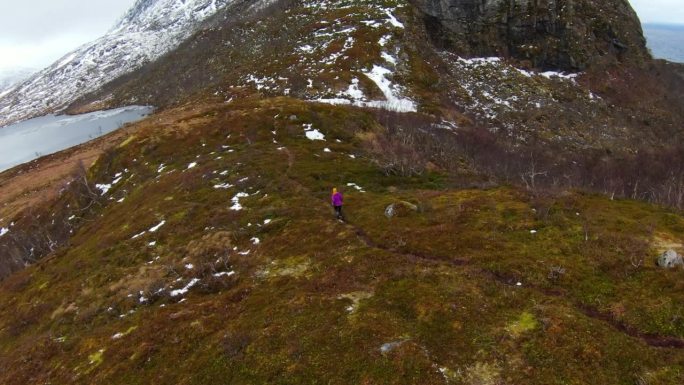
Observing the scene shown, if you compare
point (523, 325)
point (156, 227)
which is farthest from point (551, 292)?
point (156, 227)

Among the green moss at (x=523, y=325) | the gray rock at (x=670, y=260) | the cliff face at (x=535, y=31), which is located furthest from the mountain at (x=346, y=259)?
the cliff face at (x=535, y=31)

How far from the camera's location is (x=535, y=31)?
13250 cm

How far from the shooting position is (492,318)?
19.8 metres

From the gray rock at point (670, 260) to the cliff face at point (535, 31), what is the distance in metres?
119

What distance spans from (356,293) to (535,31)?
Answer: 443ft

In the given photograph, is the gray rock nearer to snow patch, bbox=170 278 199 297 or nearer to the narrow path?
the narrow path

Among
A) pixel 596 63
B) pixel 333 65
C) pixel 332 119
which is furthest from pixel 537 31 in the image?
pixel 332 119

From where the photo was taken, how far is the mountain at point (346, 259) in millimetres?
18516

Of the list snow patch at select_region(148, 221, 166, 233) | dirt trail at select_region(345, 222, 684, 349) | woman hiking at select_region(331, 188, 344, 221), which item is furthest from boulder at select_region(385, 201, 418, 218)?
snow patch at select_region(148, 221, 166, 233)

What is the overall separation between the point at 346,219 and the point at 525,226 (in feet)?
43.7

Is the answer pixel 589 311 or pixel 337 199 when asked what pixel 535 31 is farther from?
pixel 589 311

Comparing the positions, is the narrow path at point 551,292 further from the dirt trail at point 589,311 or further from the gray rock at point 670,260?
the gray rock at point 670,260

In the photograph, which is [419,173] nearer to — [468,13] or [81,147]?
[468,13]

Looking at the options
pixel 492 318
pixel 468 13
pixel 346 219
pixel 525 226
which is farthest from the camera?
pixel 468 13
